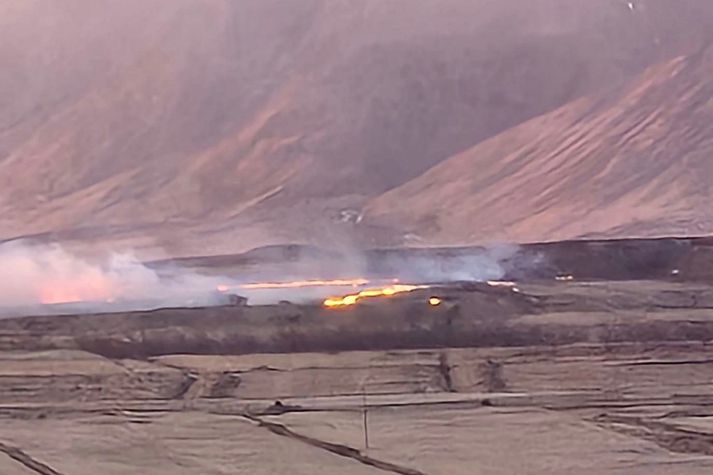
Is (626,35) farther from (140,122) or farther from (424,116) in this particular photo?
(140,122)

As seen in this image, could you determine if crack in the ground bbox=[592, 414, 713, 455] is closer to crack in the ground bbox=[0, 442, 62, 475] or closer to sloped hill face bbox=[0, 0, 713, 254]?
sloped hill face bbox=[0, 0, 713, 254]

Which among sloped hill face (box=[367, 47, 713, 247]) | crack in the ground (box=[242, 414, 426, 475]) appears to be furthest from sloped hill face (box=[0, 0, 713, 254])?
crack in the ground (box=[242, 414, 426, 475])

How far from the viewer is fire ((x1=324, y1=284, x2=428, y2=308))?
68cm

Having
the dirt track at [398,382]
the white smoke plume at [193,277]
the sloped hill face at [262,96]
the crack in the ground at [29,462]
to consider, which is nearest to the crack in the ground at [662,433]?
the dirt track at [398,382]

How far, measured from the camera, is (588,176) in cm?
76

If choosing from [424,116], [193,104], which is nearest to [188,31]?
[193,104]

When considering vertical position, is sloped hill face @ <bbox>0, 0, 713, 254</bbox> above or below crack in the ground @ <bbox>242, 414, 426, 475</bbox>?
above

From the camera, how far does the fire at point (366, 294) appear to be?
0.68m

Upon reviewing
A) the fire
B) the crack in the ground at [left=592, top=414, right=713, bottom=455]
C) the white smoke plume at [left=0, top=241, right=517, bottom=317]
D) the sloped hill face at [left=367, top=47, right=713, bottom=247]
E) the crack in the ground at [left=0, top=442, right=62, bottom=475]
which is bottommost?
the crack in the ground at [left=592, top=414, right=713, bottom=455]

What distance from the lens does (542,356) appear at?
673 mm

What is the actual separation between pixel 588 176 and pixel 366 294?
21 centimetres

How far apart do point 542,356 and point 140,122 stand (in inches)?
15.2

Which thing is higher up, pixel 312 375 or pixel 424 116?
pixel 424 116

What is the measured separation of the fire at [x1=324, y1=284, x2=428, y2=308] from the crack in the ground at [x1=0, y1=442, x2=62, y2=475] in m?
0.23
